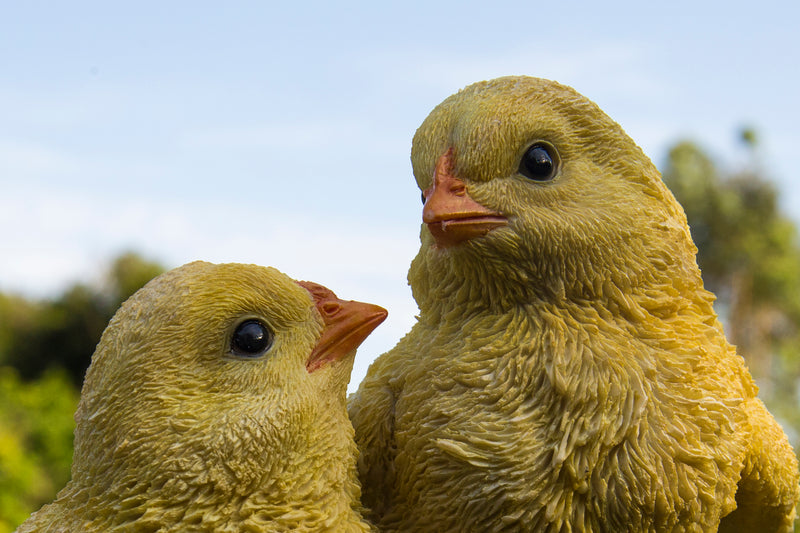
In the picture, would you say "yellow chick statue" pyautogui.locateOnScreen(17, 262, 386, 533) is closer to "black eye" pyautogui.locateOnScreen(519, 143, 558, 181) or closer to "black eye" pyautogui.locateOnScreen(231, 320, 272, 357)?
"black eye" pyautogui.locateOnScreen(231, 320, 272, 357)

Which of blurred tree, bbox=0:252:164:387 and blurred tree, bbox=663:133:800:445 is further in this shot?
blurred tree, bbox=663:133:800:445

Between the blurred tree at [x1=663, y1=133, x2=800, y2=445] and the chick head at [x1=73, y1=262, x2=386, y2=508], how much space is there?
9.96m

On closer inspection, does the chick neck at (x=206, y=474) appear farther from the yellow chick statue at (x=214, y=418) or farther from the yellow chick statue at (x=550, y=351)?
the yellow chick statue at (x=550, y=351)

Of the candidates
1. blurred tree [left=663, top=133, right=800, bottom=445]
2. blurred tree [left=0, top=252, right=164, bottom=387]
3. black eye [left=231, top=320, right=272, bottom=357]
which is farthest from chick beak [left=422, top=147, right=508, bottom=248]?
blurred tree [left=663, top=133, right=800, bottom=445]

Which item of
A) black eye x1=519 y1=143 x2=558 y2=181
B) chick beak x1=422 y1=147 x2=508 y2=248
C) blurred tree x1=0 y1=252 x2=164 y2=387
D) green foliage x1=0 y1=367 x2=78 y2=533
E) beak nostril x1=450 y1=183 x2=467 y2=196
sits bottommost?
green foliage x1=0 y1=367 x2=78 y2=533

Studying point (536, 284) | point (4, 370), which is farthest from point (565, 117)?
point (4, 370)

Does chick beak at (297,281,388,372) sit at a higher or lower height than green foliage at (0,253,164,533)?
higher

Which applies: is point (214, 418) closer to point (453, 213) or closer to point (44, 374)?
point (453, 213)

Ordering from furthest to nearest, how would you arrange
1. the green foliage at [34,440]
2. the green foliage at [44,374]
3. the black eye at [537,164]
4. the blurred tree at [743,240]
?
the blurred tree at [743,240] < the green foliage at [44,374] < the green foliage at [34,440] < the black eye at [537,164]

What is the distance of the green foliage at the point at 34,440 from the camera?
4969mm

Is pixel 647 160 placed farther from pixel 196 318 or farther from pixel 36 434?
pixel 36 434

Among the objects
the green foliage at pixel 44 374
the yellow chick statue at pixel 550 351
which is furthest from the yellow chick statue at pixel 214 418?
the green foliage at pixel 44 374

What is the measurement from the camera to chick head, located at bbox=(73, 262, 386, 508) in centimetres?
121

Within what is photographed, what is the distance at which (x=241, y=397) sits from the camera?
4.08ft
